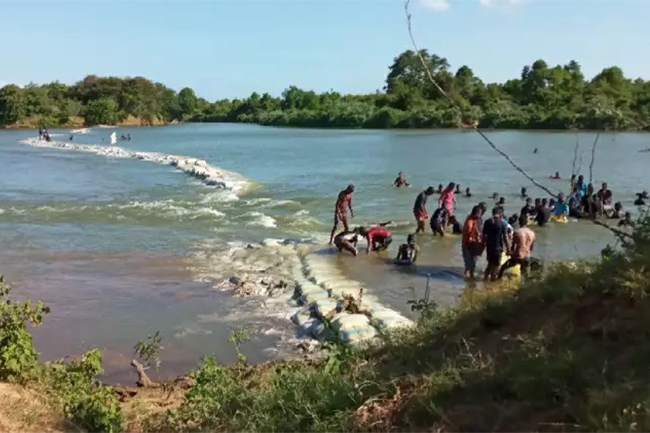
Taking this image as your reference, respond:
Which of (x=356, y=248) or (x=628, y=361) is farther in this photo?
(x=356, y=248)

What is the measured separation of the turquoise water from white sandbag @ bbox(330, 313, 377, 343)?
753mm

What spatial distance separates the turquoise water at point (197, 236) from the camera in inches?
389

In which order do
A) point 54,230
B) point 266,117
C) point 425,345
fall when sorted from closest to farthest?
point 425,345
point 54,230
point 266,117

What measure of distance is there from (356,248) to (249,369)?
752 cm

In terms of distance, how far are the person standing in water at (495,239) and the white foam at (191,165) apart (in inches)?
699

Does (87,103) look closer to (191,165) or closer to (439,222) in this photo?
(191,165)

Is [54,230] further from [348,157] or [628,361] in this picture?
[348,157]

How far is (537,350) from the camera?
4.27 m

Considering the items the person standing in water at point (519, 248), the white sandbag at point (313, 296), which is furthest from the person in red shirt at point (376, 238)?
the white sandbag at point (313, 296)

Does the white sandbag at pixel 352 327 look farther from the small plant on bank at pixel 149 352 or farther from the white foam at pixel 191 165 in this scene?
the white foam at pixel 191 165

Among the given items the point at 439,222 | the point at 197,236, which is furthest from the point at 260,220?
the point at 439,222

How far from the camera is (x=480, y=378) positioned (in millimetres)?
4168

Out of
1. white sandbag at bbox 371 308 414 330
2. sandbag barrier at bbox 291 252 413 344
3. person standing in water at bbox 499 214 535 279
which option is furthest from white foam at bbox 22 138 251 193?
white sandbag at bbox 371 308 414 330

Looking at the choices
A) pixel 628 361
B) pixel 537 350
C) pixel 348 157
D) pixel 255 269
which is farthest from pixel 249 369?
pixel 348 157
